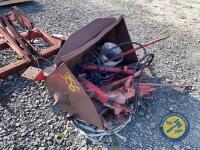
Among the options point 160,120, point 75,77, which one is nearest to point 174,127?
point 160,120

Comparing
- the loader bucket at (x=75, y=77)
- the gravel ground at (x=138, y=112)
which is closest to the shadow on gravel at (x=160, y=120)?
the gravel ground at (x=138, y=112)

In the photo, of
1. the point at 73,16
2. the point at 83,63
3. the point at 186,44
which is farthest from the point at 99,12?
the point at 83,63

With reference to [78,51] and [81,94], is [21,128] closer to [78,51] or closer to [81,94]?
[81,94]

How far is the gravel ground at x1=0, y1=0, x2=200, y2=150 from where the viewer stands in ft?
10.3

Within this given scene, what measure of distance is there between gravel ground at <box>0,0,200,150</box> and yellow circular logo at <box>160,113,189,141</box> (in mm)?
64

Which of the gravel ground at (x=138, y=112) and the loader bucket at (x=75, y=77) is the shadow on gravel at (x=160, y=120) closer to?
the gravel ground at (x=138, y=112)

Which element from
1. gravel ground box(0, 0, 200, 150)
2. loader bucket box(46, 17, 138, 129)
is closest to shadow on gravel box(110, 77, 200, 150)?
gravel ground box(0, 0, 200, 150)

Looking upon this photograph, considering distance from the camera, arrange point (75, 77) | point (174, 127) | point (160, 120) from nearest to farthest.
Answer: point (75, 77)
point (174, 127)
point (160, 120)

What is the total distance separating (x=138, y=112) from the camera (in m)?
3.46

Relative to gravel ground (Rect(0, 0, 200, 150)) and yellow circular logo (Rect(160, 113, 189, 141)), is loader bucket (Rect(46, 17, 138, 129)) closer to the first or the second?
gravel ground (Rect(0, 0, 200, 150))

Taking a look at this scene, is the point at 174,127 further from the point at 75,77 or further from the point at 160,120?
the point at 75,77

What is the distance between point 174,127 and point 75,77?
45.2 inches

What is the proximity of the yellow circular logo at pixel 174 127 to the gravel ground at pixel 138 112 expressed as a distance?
2.5 inches

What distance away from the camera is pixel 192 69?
4367 mm
